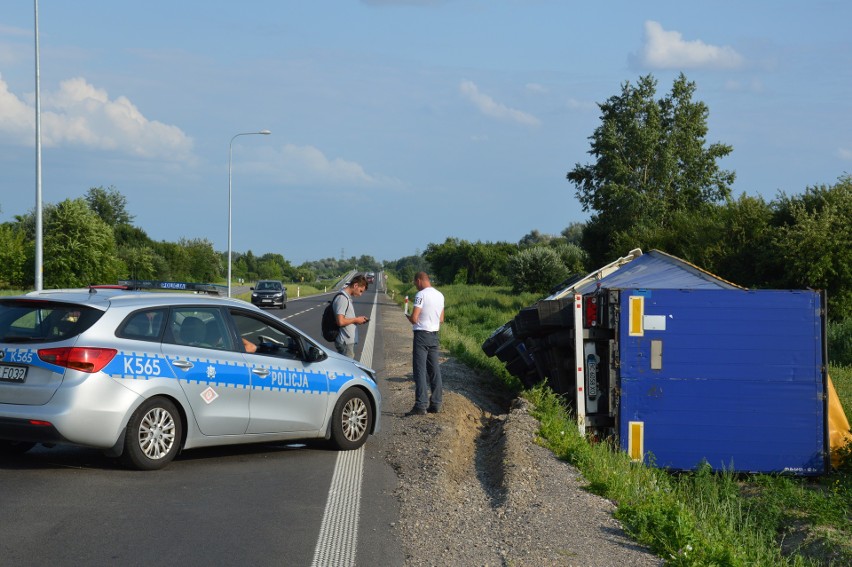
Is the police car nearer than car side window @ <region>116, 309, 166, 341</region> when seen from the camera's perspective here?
Yes

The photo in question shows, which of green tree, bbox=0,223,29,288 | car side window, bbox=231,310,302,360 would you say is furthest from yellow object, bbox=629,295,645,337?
green tree, bbox=0,223,29,288

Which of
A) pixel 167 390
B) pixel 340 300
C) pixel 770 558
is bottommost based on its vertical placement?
pixel 770 558

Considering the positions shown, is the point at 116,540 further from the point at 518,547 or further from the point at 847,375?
the point at 847,375

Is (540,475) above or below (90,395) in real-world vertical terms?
below

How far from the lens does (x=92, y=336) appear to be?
812cm

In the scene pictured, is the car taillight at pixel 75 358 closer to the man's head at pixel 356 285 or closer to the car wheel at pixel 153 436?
the car wheel at pixel 153 436

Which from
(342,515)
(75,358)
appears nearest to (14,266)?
(75,358)

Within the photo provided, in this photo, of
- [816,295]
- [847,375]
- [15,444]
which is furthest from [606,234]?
[15,444]

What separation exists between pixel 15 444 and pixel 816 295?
871cm

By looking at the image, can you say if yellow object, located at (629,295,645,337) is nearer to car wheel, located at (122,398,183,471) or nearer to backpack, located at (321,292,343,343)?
backpack, located at (321,292,343,343)

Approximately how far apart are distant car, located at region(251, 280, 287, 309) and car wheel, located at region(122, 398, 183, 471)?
42.3 meters

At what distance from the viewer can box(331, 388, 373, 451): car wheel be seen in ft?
33.0

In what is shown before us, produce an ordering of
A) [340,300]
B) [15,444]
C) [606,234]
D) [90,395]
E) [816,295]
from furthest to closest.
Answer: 1. [606,234]
2. [340,300]
3. [816,295]
4. [15,444]
5. [90,395]

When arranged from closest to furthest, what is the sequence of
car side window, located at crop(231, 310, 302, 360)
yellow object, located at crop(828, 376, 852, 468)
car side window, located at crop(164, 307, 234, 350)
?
car side window, located at crop(164, 307, 234, 350) → car side window, located at crop(231, 310, 302, 360) → yellow object, located at crop(828, 376, 852, 468)
